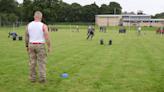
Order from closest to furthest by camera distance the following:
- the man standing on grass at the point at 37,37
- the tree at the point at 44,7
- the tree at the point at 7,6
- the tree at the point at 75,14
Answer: the man standing on grass at the point at 37,37, the tree at the point at 44,7, the tree at the point at 7,6, the tree at the point at 75,14

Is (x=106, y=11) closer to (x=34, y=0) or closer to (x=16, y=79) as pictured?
(x=34, y=0)

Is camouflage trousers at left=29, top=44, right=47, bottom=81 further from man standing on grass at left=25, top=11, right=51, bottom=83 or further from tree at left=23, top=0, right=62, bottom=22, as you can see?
tree at left=23, top=0, right=62, bottom=22

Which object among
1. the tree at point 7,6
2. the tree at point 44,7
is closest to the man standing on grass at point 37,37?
the tree at point 44,7

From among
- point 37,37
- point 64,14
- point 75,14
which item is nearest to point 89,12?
point 75,14

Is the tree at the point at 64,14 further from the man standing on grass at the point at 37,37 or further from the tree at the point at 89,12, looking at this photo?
the man standing on grass at the point at 37,37

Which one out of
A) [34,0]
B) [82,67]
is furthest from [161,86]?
[34,0]

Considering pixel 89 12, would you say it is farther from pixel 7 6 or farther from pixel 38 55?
pixel 38 55

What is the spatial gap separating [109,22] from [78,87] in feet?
278

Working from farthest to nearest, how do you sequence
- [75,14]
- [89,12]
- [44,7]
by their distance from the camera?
1. [75,14]
2. [89,12]
3. [44,7]

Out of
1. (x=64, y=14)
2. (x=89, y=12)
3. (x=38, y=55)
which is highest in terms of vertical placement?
(x=89, y=12)

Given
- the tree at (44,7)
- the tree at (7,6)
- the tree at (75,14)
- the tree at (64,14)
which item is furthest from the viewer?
the tree at (64,14)

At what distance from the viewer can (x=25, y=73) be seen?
6.84m

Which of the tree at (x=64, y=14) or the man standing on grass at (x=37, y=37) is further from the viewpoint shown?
the tree at (x=64, y=14)

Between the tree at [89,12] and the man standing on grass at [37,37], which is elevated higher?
the tree at [89,12]
